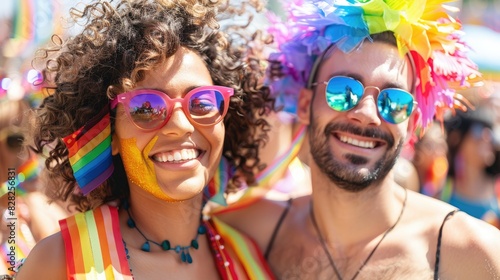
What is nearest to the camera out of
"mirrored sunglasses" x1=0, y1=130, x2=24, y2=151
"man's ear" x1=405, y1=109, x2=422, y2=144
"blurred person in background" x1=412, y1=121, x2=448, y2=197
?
"man's ear" x1=405, y1=109, x2=422, y2=144

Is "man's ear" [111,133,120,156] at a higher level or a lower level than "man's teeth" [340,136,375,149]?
higher

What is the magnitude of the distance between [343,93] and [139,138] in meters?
0.97

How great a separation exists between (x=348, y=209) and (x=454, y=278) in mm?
582

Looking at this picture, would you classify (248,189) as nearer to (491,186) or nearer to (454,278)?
(454,278)

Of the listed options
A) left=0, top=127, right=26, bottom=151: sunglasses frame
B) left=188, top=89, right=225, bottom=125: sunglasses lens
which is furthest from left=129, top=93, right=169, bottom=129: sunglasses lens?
left=0, top=127, right=26, bottom=151: sunglasses frame

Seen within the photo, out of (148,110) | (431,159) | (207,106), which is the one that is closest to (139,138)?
(148,110)

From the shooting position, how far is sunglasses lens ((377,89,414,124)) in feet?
9.95

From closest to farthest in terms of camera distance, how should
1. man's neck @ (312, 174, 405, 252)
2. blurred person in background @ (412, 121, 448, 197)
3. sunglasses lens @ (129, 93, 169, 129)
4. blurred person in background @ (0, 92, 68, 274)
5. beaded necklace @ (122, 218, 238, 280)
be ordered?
sunglasses lens @ (129, 93, 169, 129), beaded necklace @ (122, 218, 238, 280), man's neck @ (312, 174, 405, 252), blurred person in background @ (0, 92, 68, 274), blurred person in background @ (412, 121, 448, 197)

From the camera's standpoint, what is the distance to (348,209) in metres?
3.21

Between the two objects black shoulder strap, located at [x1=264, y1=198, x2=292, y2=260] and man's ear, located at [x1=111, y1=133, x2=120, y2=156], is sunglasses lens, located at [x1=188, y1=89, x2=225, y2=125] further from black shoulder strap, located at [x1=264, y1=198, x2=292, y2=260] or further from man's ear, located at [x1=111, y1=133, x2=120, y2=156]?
black shoulder strap, located at [x1=264, y1=198, x2=292, y2=260]

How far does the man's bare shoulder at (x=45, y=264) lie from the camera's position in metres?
2.46

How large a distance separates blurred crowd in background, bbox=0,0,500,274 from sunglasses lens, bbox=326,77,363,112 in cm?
65

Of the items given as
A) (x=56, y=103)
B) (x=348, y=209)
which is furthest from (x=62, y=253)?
(x=348, y=209)

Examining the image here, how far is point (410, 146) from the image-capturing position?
372 centimetres
